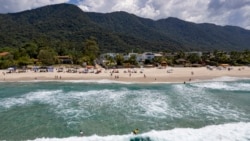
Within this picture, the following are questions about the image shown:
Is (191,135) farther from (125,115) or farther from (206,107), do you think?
(206,107)

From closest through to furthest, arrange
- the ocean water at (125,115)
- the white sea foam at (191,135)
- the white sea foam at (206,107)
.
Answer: the white sea foam at (191,135)
the ocean water at (125,115)
the white sea foam at (206,107)

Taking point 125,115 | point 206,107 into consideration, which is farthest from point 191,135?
point 206,107

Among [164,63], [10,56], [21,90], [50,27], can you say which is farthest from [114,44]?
[21,90]

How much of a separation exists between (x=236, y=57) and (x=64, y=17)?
5555 inches

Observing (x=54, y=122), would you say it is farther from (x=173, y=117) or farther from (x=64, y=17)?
(x=64, y=17)

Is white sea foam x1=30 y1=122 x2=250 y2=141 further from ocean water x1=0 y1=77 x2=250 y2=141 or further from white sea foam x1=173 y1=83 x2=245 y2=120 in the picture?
white sea foam x1=173 y1=83 x2=245 y2=120

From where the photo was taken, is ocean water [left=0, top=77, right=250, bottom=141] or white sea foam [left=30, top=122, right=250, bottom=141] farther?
ocean water [left=0, top=77, right=250, bottom=141]

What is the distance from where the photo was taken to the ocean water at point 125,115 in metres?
17.1

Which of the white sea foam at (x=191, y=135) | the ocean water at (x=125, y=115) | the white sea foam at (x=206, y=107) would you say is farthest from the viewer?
the white sea foam at (x=206, y=107)

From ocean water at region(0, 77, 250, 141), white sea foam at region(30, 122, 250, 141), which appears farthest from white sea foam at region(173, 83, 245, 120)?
white sea foam at region(30, 122, 250, 141)

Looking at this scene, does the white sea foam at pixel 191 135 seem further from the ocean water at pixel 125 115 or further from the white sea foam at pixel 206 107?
the white sea foam at pixel 206 107

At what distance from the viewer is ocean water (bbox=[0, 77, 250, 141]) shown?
17.1 m

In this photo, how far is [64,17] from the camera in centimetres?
19150

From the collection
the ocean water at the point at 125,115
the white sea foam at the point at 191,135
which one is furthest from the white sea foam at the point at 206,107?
the white sea foam at the point at 191,135
